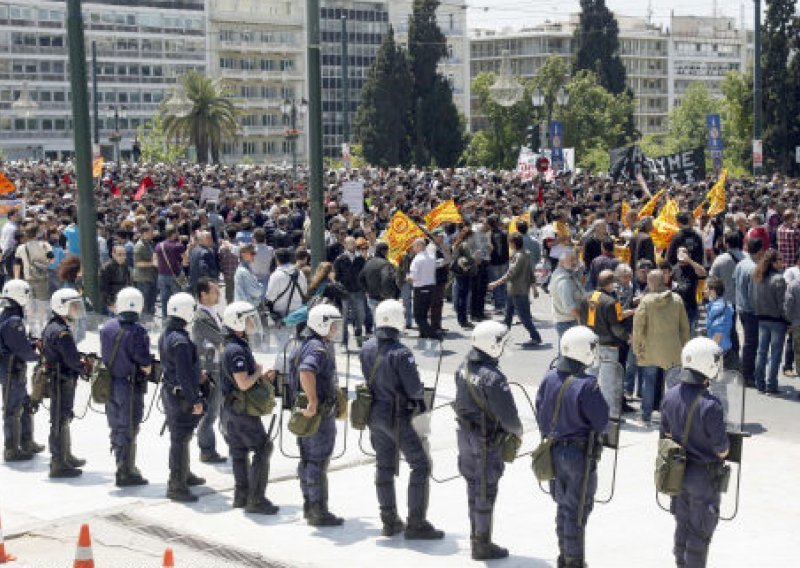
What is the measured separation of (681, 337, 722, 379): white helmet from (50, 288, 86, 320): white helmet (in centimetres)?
551

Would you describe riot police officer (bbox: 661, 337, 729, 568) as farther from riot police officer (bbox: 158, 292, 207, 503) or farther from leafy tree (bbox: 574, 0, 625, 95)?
leafy tree (bbox: 574, 0, 625, 95)

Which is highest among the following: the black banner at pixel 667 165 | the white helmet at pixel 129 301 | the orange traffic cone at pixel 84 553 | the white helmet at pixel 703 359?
the black banner at pixel 667 165

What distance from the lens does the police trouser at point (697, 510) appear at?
329 inches

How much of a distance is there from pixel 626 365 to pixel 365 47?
10787 cm

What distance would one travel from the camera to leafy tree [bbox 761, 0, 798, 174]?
48.3 metres

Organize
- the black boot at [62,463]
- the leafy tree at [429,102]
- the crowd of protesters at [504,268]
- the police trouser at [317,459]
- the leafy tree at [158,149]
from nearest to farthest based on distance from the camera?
the police trouser at [317,459], the black boot at [62,463], the crowd of protesters at [504,268], the leafy tree at [429,102], the leafy tree at [158,149]

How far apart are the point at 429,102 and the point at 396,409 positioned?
230 ft

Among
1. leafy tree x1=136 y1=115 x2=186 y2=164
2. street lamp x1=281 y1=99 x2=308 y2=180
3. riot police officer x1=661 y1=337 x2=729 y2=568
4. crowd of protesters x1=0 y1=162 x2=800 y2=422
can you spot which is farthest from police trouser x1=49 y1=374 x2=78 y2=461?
leafy tree x1=136 y1=115 x2=186 y2=164

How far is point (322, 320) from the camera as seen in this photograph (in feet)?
33.4

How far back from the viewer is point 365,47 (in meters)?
121

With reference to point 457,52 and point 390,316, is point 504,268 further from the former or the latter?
point 457,52

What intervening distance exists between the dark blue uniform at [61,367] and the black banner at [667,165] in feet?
68.4

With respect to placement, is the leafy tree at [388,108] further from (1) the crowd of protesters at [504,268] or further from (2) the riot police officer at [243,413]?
(2) the riot police officer at [243,413]

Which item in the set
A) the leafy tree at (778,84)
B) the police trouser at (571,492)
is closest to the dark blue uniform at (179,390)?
the police trouser at (571,492)
